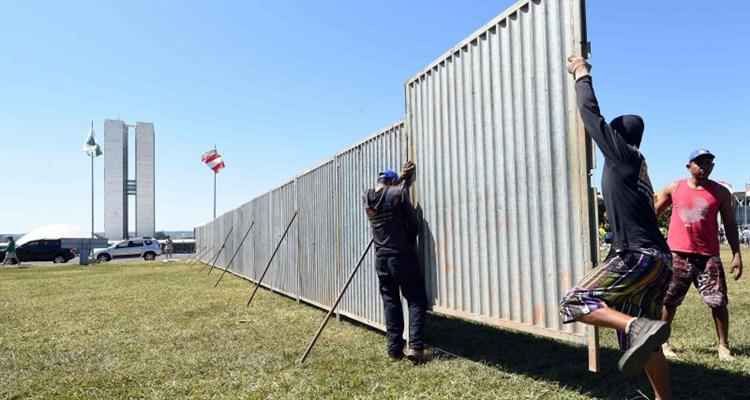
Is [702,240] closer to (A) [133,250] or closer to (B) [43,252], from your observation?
(A) [133,250]

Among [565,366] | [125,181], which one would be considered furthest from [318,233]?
[125,181]

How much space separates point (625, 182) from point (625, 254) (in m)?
0.37

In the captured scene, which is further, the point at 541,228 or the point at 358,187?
the point at 358,187

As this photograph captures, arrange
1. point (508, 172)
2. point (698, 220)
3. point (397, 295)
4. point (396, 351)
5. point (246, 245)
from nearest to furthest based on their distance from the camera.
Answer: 1. point (508, 172)
2. point (698, 220)
3. point (396, 351)
4. point (397, 295)
5. point (246, 245)

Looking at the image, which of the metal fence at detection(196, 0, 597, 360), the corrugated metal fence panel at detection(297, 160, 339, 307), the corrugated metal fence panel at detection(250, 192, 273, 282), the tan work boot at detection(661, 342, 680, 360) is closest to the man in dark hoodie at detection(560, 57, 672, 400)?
the metal fence at detection(196, 0, 597, 360)

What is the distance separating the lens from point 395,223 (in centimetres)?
496

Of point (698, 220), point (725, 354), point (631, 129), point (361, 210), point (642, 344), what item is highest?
point (631, 129)

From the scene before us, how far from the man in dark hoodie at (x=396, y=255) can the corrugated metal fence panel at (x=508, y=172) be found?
17 centimetres

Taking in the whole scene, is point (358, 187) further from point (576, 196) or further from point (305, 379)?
point (576, 196)

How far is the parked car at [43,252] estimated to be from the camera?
34.2 metres

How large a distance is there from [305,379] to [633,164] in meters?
2.89

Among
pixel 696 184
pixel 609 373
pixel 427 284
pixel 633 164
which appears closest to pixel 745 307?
pixel 696 184

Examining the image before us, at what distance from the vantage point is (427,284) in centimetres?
501

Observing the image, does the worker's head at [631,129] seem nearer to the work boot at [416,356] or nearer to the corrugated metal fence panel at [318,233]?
the work boot at [416,356]
